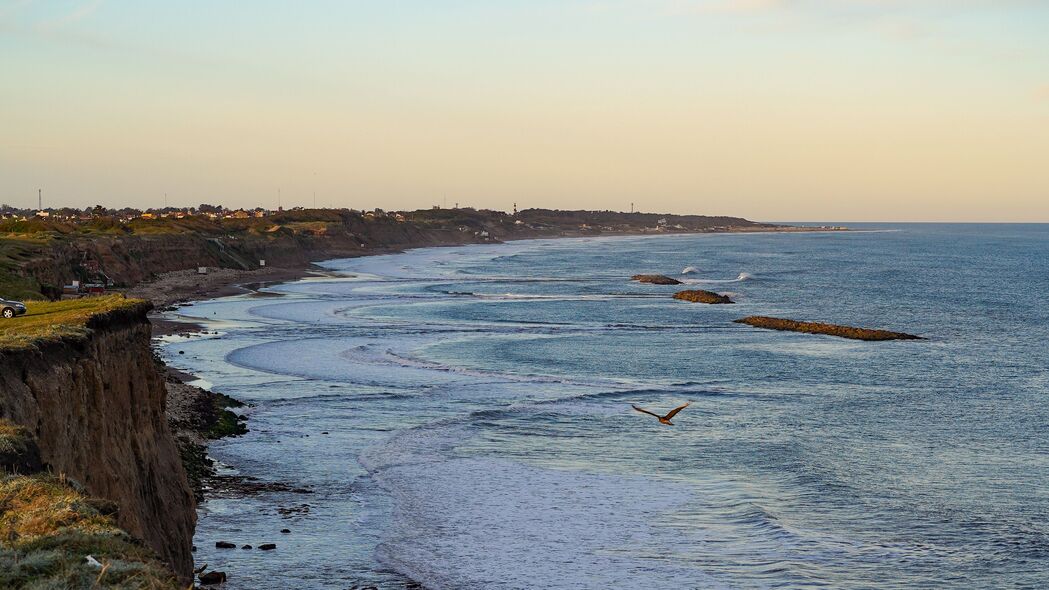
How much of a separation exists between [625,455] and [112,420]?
1724 cm

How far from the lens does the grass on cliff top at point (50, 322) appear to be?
21.1 meters

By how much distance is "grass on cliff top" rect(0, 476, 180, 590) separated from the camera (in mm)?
10078

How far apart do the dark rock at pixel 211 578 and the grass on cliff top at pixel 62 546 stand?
29.9 ft

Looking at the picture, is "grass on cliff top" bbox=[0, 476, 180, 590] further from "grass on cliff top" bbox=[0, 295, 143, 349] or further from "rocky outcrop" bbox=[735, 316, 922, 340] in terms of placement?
"rocky outcrop" bbox=[735, 316, 922, 340]

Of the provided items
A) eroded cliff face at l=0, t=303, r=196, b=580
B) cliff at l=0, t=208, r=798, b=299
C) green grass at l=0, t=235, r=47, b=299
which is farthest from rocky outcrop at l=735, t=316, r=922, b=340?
eroded cliff face at l=0, t=303, r=196, b=580

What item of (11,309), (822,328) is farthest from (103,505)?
(822,328)

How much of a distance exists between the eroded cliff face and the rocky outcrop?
2162 inches

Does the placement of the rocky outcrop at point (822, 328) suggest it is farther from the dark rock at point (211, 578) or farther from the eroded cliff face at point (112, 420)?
the dark rock at point (211, 578)

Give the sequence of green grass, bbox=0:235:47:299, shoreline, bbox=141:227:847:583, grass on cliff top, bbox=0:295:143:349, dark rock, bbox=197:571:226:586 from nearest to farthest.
→ grass on cliff top, bbox=0:295:143:349 → dark rock, bbox=197:571:226:586 → shoreline, bbox=141:227:847:583 → green grass, bbox=0:235:47:299

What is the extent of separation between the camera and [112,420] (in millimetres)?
22016

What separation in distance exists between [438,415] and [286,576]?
18.4m

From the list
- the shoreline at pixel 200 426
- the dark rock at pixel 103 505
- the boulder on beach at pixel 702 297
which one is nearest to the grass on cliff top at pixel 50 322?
A: the shoreline at pixel 200 426

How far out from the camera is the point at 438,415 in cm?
4084

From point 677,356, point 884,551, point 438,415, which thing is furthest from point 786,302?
point 884,551
